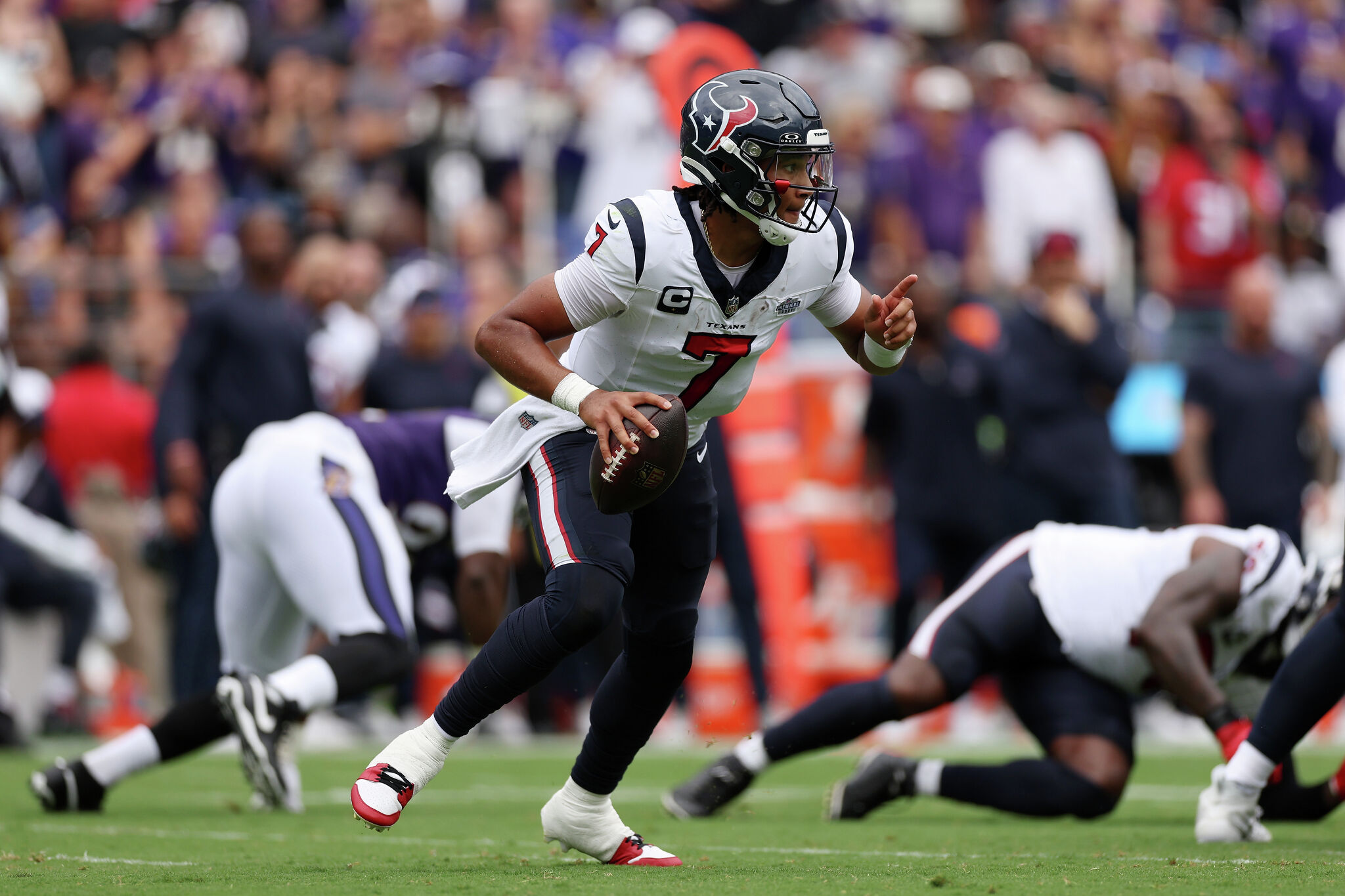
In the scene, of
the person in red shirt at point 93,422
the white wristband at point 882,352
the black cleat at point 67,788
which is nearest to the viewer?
the white wristband at point 882,352

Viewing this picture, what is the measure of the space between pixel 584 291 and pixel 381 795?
51.8 inches

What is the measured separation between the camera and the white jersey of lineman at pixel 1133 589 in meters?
5.86

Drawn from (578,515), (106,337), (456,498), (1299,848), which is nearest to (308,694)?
(456,498)

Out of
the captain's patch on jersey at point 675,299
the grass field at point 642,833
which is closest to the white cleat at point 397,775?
the grass field at point 642,833

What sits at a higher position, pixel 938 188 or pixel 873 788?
pixel 873 788

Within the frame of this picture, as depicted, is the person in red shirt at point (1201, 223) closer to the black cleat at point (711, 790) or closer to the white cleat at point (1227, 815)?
the black cleat at point (711, 790)

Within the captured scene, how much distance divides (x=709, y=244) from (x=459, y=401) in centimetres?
542

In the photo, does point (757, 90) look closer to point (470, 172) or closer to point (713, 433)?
point (713, 433)

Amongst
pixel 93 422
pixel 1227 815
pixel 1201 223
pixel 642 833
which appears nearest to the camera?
pixel 1227 815

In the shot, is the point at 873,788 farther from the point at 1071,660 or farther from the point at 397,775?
the point at 397,775

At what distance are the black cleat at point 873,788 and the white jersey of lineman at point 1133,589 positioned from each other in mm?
686

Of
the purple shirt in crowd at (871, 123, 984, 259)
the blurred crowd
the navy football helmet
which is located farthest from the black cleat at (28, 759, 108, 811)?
the purple shirt in crowd at (871, 123, 984, 259)

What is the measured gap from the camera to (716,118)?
469cm

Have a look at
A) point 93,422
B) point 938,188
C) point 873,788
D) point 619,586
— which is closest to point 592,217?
point 938,188
